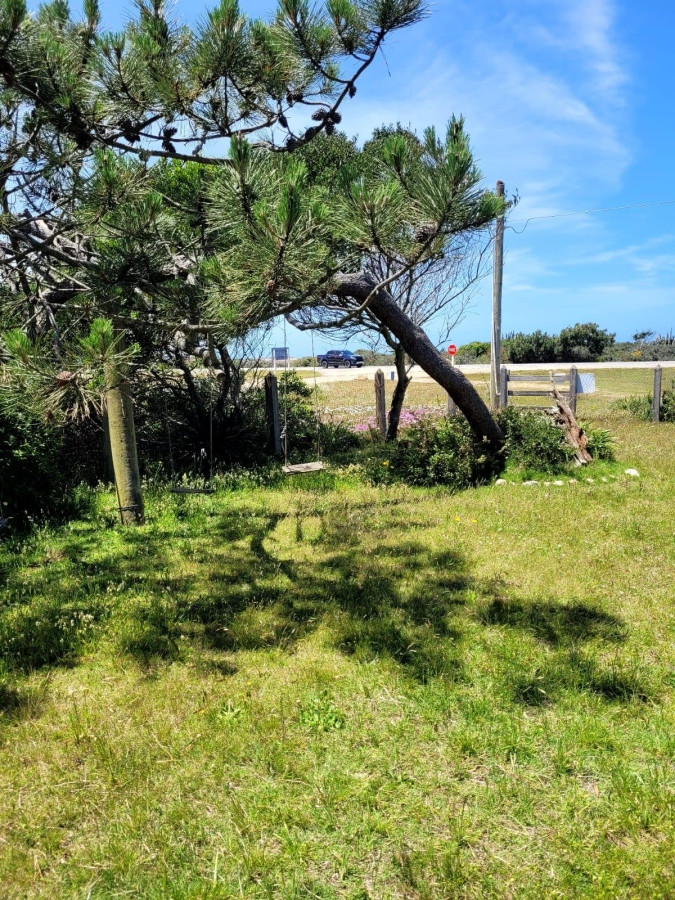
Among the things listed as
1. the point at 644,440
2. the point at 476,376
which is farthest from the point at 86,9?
the point at 476,376

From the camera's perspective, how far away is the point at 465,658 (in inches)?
136

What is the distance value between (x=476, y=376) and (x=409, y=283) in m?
13.5

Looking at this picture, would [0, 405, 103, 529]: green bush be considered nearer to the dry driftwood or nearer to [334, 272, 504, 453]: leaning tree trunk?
[334, 272, 504, 453]: leaning tree trunk

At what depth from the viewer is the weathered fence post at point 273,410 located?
31.5ft

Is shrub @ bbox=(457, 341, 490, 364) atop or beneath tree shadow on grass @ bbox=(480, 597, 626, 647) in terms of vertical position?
atop

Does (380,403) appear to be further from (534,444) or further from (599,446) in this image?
(599,446)

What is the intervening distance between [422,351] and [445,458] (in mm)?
1402

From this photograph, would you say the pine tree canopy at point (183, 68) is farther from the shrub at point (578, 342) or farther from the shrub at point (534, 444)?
the shrub at point (578, 342)

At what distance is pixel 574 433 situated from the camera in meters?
8.35

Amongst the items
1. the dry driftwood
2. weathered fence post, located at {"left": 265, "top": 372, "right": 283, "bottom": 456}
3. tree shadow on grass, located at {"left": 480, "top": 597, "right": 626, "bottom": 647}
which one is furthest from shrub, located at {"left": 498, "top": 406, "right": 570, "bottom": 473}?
tree shadow on grass, located at {"left": 480, "top": 597, "right": 626, "bottom": 647}

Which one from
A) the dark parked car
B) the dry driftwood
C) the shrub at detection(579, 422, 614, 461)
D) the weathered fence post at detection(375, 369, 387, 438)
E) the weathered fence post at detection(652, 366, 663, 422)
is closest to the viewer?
the dry driftwood

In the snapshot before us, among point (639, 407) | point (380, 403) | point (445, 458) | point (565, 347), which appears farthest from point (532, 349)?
point (445, 458)

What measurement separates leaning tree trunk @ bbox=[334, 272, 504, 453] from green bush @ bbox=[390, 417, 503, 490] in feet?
0.87

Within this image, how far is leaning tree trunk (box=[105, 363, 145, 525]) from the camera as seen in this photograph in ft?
20.6
